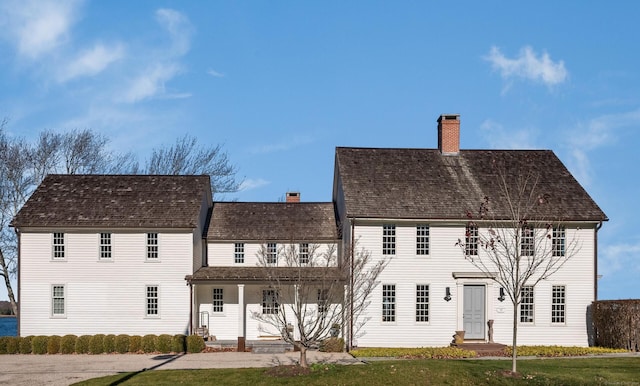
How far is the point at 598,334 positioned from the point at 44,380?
22.3m

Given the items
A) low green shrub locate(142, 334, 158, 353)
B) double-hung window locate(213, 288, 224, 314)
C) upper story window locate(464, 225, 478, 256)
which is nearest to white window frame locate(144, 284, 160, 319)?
low green shrub locate(142, 334, 158, 353)

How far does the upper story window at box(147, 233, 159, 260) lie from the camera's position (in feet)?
98.7

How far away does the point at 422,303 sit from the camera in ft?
93.4

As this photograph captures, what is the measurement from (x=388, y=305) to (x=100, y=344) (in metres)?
12.3

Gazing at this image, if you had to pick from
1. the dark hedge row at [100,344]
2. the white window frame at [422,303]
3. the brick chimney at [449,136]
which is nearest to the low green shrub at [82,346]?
the dark hedge row at [100,344]

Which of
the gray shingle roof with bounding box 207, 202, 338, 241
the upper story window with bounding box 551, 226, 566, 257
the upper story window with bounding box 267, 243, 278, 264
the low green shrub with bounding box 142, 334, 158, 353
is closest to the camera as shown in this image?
the low green shrub with bounding box 142, 334, 158, 353

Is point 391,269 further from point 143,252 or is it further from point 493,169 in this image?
point 143,252

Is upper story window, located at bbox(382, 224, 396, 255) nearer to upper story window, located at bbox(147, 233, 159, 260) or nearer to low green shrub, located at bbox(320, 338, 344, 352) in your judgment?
low green shrub, located at bbox(320, 338, 344, 352)

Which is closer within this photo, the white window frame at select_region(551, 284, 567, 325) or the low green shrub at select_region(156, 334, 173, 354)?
the low green shrub at select_region(156, 334, 173, 354)

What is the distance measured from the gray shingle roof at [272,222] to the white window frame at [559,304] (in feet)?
33.5

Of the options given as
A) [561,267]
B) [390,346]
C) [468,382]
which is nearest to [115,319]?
[390,346]

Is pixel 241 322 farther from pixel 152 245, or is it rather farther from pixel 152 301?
pixel 152 245

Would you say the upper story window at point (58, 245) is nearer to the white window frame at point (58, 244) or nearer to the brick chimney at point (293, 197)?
the white window frame at point (58, 244)

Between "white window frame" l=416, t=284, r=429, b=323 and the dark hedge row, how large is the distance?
925 centimetres
